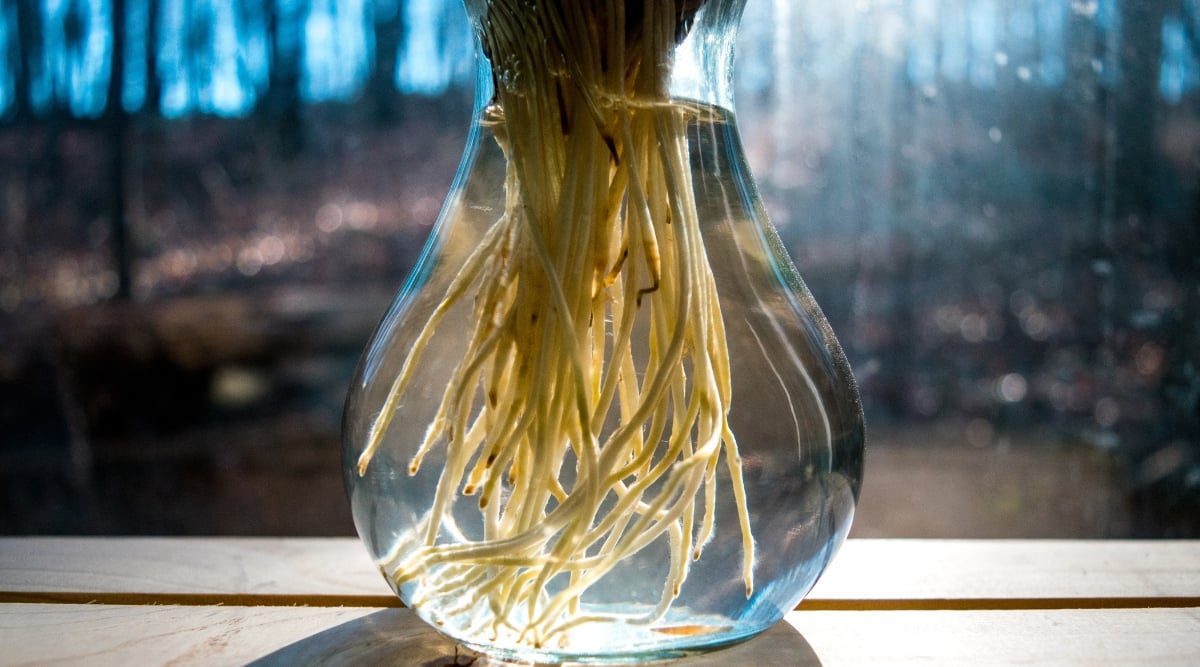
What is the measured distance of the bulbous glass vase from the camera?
0.29 m

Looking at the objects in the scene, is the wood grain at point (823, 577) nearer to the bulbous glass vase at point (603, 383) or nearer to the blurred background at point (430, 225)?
the bulbous glass vase at point (603, 383)

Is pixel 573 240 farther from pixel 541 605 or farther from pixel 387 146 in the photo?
pixel 387 146

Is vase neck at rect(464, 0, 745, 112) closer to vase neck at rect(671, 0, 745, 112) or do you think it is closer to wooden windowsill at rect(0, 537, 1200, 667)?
vase neck at rect(671, 0, 745, 112)

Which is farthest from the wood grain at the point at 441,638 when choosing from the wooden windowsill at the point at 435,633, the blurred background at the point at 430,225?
the blurred background at the point at 430,225

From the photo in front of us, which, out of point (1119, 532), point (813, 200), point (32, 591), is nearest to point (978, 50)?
point (813, 200)

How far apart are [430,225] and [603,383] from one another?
1.95 ft

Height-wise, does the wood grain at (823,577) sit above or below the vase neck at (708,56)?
below

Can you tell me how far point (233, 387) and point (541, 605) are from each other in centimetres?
69

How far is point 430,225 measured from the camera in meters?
0.87

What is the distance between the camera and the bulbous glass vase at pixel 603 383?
0.29 m

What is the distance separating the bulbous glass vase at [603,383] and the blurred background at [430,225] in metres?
0.51

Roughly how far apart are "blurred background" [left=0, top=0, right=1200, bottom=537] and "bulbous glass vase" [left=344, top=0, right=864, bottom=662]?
0.51m

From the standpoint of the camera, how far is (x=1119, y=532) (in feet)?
2.81

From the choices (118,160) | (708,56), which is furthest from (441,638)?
(118,160)
